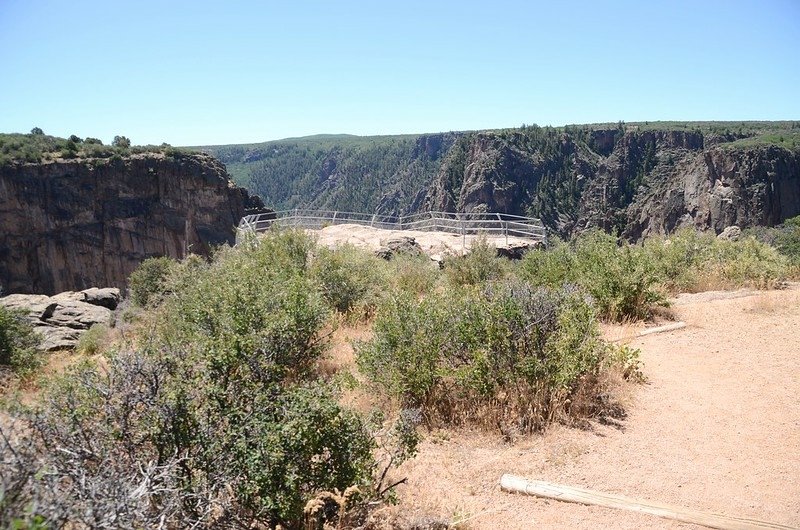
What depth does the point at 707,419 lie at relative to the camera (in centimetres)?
588

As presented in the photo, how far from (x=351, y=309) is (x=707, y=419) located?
22.5 ft

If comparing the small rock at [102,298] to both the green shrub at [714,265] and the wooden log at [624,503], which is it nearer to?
the green shrub at [714,265]

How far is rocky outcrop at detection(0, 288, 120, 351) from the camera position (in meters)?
13.4

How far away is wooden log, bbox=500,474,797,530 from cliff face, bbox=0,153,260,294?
1656 inches

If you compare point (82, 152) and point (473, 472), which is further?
point (82, 152)

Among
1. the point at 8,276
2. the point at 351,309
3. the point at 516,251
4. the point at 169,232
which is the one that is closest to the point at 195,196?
the point at 169,232

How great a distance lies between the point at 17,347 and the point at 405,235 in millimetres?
14265

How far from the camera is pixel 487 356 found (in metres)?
6.16

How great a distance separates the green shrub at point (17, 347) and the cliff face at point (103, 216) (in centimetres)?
3265

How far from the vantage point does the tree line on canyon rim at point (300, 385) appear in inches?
131

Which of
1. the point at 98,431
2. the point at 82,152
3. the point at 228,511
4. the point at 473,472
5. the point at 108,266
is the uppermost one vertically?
the point at 82,152

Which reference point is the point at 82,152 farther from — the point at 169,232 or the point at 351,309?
the point at 351,309

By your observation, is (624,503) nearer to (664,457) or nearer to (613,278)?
(664,457)

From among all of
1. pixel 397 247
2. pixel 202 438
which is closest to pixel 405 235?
pixel 397 247
